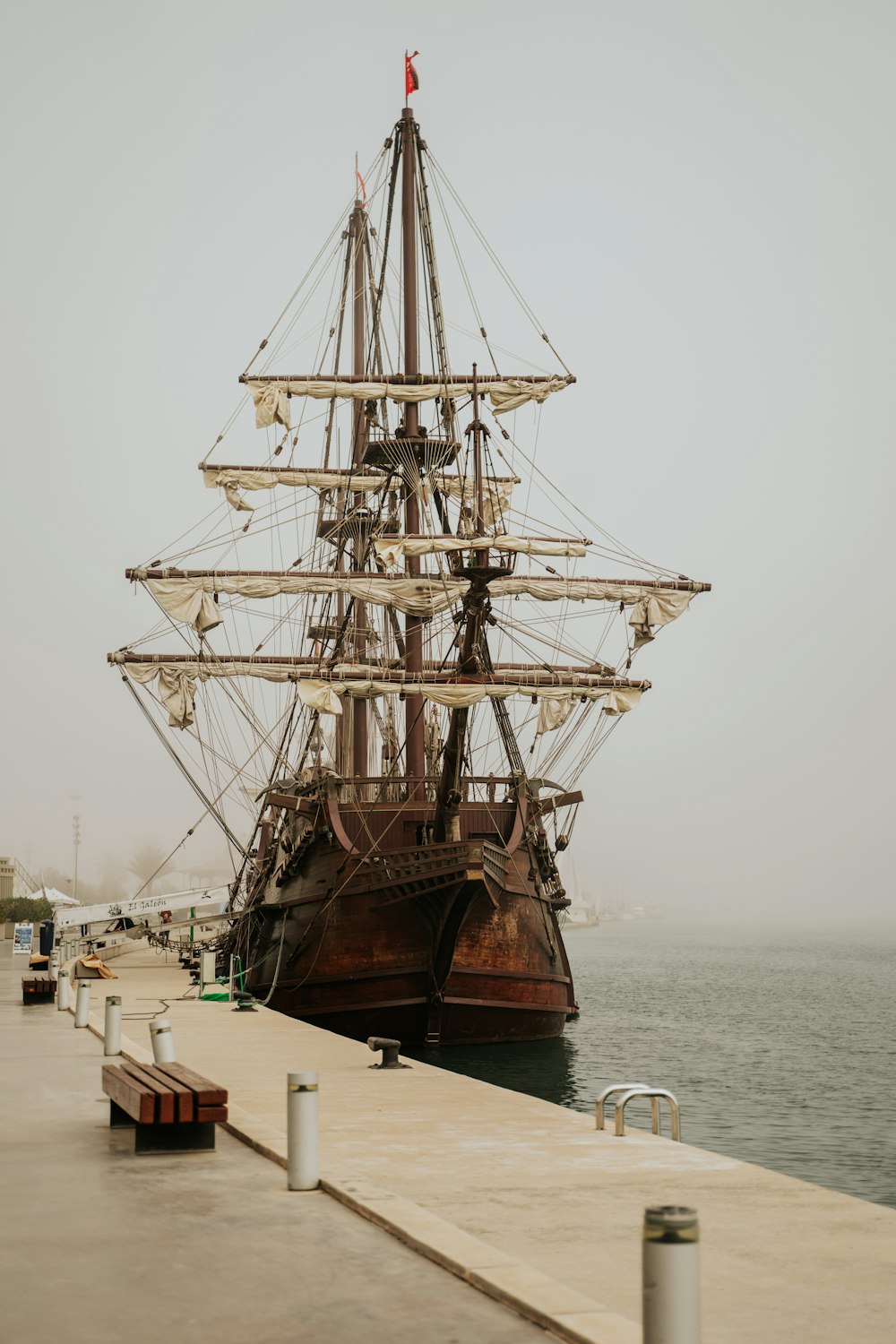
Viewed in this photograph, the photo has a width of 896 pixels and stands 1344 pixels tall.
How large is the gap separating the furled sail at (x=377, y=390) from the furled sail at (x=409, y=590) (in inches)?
208

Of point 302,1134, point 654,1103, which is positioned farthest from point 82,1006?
point 302,1134

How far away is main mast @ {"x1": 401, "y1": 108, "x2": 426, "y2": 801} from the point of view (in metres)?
35.5

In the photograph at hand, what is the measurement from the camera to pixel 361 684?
30781mm

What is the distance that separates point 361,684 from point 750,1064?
11.1 m

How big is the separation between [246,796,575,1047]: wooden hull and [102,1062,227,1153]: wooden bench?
1625cm

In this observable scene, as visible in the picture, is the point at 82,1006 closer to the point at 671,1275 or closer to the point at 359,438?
the point at 671,1275

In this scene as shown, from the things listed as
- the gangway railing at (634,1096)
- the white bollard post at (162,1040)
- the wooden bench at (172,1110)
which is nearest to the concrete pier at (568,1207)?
the gangway railing at (634,1096)

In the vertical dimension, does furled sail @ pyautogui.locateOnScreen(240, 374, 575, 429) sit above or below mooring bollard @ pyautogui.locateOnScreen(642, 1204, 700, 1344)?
above

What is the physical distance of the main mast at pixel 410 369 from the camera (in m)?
35.5

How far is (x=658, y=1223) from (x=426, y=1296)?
204 centimetres

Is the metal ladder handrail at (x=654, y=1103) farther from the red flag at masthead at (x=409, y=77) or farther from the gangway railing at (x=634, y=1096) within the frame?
the red flag at masthead at (x=409, y=77)

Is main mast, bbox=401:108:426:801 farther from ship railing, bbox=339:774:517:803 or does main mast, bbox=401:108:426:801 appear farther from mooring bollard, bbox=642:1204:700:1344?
mooring bollard, bbox=642:1204:700:1344

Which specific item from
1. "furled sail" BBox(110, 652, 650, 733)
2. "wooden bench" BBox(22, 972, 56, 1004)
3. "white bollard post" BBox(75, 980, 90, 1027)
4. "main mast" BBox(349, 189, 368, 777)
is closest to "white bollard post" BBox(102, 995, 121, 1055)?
"white bollard post" BBox(75, 980, 90, 1027)

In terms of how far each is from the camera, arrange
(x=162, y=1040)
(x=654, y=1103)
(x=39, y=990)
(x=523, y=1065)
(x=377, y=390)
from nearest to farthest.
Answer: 1. (x=654, y=1103)
2. (x=162, y=1040)
3. (x=39, y=990)
4. (x=523, y=1065)
5. (x=377, y=390)
